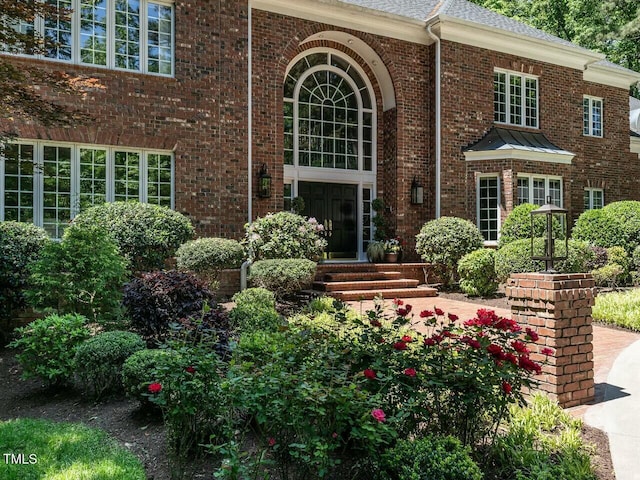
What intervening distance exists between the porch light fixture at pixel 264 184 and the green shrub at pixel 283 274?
2.31 meters

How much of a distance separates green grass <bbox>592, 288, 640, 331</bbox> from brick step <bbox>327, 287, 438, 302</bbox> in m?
3.44

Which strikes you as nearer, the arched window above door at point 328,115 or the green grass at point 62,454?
the green grass at point 62,454

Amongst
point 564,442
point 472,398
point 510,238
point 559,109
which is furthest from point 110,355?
point 559,109

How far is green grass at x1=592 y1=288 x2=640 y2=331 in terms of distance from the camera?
7824 millimetres

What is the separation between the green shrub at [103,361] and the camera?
4590mm

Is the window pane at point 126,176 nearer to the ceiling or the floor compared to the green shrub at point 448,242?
nearer to the ceiling

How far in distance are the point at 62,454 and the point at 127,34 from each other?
8906mm

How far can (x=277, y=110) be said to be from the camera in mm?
11477

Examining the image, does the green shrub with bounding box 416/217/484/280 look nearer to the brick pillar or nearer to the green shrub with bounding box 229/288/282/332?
the green shrub with bounding box 229/288/282/332

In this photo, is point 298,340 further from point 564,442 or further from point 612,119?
point 612,119

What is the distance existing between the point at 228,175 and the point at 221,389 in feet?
27.0

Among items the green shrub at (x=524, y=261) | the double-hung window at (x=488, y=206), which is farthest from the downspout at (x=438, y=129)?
the green shrub at (x=524, y=261)

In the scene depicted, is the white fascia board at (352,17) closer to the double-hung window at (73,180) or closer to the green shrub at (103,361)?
the double-hung window at (73,180)

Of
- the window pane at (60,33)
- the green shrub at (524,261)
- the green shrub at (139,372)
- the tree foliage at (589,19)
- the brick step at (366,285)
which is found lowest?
the green shrub at (139,372)
